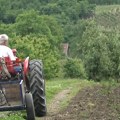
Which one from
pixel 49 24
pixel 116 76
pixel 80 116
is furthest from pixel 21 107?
pixel 49 24

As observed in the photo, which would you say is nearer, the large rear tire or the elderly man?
the elderly man

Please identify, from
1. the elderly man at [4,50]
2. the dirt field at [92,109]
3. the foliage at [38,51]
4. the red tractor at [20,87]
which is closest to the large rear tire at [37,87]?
the red tractor at [20,87]

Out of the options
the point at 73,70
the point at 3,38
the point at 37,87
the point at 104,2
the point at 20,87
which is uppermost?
the point at 3,38

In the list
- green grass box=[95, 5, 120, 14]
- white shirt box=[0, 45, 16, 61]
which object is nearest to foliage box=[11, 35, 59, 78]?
white shirt box=[0, 45, 16, 61]

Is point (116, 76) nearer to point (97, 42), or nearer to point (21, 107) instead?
point (97, 42)

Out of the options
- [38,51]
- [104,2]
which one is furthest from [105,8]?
[38,51]

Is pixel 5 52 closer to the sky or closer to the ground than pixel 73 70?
closer to the sky

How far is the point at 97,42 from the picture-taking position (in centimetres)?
4469

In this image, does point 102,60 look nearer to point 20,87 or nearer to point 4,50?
point 4,50

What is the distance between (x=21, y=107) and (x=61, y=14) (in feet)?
395

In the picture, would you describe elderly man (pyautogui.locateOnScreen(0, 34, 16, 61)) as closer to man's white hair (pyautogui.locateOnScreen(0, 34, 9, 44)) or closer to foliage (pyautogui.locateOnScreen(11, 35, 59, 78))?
man's white hair (pyautogui.locateOnScreen(0, 34, 9, 44))

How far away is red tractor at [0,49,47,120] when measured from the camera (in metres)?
12.6

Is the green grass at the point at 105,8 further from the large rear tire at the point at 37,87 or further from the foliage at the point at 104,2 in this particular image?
the large rear tire at the point at 37,87

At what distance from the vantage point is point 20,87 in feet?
41.3
